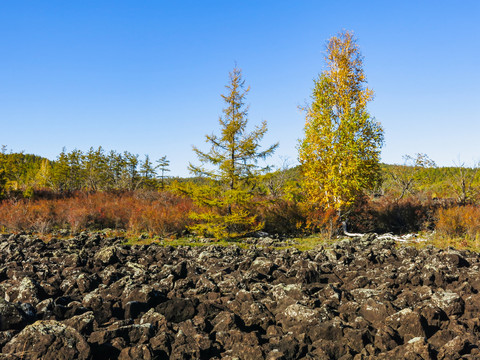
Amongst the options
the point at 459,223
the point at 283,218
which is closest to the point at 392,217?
the point at 459,223

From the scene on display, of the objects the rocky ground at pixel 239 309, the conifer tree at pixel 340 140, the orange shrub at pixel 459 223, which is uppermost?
the conifer tree at pixel 340 140

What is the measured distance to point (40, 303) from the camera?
4914mm

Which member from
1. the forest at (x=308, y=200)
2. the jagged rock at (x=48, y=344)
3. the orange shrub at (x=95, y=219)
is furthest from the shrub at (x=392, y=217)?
the jagged rock at (x=48, y=344)

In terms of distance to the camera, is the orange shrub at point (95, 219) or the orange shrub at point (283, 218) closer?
the orange shrub at point (95, 219)

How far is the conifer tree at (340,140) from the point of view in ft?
47.2

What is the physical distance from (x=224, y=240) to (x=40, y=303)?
9057 mm

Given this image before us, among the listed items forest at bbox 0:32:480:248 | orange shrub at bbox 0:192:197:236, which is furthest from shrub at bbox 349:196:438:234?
orange shrub at bbox 0:192:197:236

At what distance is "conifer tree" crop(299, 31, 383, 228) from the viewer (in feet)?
47.2

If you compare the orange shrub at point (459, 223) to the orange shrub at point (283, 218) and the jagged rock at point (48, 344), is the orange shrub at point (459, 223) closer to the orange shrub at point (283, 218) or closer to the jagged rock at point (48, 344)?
the orange shrub at point (283, 218)

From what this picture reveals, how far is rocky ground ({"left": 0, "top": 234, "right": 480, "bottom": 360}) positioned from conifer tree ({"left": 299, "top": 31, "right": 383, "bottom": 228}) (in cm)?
680

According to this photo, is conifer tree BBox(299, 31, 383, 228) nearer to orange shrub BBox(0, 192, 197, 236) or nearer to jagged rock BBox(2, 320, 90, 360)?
orange shrub BBox(0, 192, 197, 236)

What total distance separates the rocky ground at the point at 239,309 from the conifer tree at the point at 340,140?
6796 millimetres

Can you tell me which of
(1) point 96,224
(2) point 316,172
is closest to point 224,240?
(2) point 316,172

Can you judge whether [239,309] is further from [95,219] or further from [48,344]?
[95,219]
